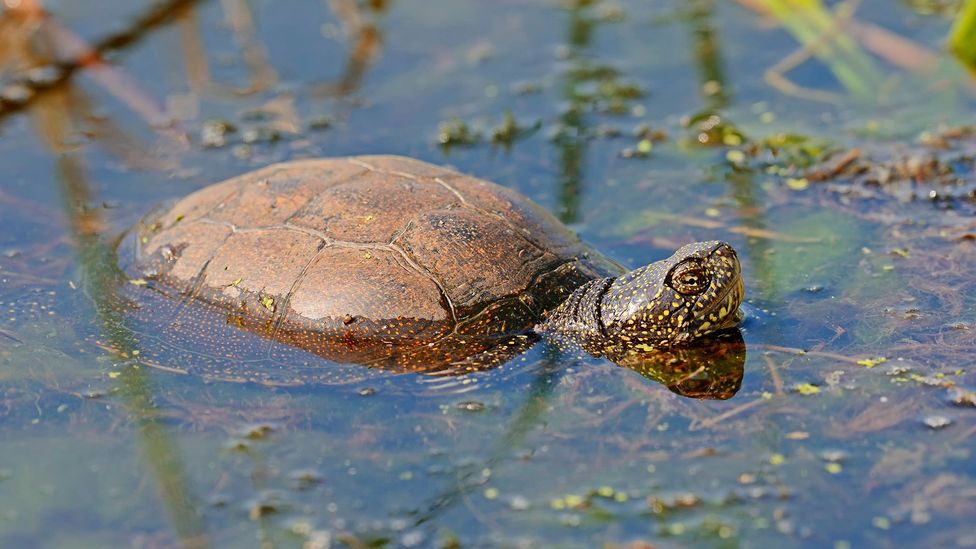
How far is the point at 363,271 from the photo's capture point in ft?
14.8

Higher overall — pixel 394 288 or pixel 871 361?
pixel 394 288

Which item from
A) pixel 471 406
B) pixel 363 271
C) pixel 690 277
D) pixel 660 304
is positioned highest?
pixel 363 271

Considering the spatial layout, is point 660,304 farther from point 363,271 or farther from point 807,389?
point 363,271

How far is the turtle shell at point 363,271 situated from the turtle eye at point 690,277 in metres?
0.51

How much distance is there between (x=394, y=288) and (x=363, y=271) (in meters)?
0.15

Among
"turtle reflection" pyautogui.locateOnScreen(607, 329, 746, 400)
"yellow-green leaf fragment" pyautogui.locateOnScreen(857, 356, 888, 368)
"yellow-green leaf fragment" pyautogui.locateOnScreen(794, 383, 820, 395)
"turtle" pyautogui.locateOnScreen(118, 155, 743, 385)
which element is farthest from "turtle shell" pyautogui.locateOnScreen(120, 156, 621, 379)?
"yellow-green leaf fragment" pyautogui.locateOnScreen(857, 356, 888, 368)

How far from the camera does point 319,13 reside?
8000 mm

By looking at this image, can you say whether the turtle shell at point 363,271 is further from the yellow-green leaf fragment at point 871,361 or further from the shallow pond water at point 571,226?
the yellow-green leaf fragment at point 871,361

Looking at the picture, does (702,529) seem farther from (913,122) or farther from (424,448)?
(913,122)

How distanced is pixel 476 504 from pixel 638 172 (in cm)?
304

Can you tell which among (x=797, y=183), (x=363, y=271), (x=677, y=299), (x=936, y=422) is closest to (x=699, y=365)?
(x=677, y=299)

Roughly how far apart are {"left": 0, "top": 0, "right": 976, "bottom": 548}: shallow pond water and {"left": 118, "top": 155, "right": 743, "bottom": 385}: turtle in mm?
165

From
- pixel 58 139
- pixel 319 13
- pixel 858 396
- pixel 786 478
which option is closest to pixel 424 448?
pixel 786 478

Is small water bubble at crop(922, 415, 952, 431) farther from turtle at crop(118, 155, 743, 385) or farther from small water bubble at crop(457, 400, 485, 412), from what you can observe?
small water bubble at crop(457, 400, 485, 412)
